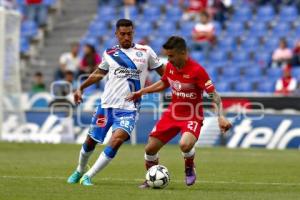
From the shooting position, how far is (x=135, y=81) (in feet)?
44.9

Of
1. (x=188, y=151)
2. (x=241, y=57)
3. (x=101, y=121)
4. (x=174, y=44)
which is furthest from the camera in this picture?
(x=241, y=57)

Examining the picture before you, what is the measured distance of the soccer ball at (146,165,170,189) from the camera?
1281 cm

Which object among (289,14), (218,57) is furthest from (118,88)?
(289,14)

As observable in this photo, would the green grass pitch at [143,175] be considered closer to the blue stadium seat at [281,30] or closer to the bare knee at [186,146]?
the bare knee at [186,146]

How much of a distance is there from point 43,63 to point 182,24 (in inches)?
233

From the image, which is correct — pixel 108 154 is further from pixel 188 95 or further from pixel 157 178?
pixel 188 95

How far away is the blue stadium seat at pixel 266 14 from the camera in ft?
105

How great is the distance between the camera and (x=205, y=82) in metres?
13.0

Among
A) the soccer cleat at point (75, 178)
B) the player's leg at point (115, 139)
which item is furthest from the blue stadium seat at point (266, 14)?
the soccer cleat at point (75, 178)

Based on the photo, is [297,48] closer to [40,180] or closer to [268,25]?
[268,25]

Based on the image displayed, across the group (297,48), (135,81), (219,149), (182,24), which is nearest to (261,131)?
(219,149)

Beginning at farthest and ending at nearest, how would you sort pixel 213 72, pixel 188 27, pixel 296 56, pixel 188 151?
pixel 188 27
pixel 213 72
pixel 296 56
pixel 188 151

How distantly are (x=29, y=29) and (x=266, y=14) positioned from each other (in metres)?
10.0

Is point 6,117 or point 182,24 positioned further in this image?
point 182,24
